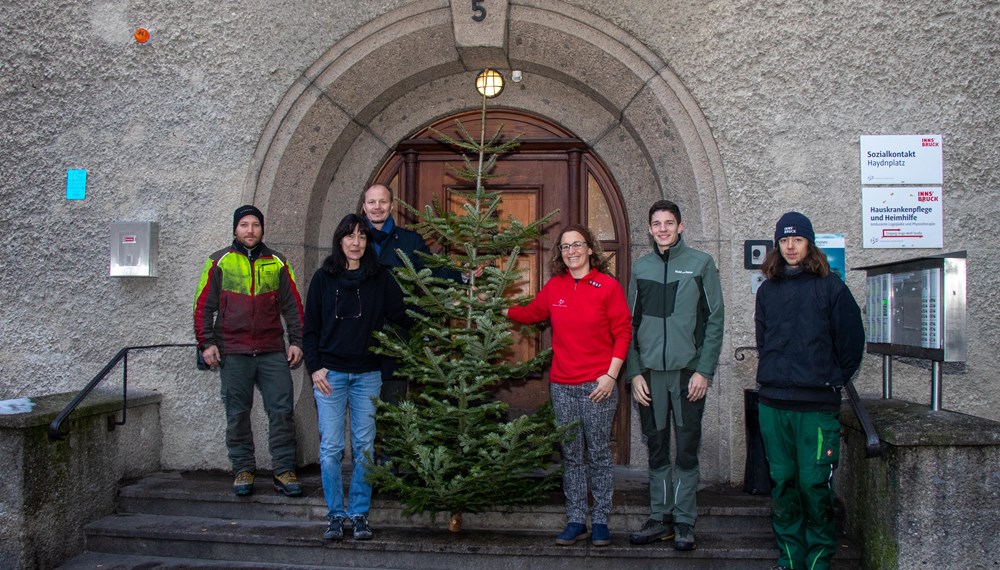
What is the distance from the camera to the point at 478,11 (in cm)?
568

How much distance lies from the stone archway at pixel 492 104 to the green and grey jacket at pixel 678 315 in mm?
1122

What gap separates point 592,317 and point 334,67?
2.89 meters

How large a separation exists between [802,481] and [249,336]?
345 cm

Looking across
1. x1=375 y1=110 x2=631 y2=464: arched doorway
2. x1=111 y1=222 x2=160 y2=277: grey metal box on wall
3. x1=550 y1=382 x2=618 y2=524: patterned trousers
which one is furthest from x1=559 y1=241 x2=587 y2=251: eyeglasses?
x1=111 y1=222 x2=160 y2=277: grey metal box on wall

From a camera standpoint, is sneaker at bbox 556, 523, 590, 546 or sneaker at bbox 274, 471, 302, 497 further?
sneaker at bbox 274, 471, 302, 497

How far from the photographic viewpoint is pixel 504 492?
4.61m

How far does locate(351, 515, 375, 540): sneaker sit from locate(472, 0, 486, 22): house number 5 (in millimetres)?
3525

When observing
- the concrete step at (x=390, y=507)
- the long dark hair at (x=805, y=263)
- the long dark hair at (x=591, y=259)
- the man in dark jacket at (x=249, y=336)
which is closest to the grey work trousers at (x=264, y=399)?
the man in dark jacket at (x=249, y=336)

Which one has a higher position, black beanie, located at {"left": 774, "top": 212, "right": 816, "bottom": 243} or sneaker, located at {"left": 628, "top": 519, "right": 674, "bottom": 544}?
black beanie, located at {"left": 774, "top": 212, "right": 816, "bottom": 243}

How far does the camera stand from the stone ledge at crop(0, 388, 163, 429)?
15.3 ft

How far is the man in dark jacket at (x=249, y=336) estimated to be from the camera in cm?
514

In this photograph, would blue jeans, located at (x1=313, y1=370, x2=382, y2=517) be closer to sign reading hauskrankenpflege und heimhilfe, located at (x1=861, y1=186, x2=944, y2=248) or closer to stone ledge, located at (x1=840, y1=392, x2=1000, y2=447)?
stone ledge, located at (x1=840, y1=392, x2=1000, y2=447)

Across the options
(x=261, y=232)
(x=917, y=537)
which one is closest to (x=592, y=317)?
(x=917, y=537)

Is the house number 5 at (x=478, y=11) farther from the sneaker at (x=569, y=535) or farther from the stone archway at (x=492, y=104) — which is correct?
→ the sneaker at (x=569, y=535)
